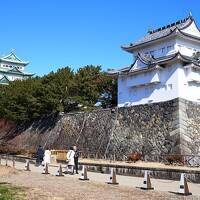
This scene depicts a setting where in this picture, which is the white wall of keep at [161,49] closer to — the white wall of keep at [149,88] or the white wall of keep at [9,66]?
the white wall of keep at [149,88]

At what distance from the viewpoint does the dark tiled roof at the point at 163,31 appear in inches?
1624

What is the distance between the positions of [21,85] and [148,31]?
17319mm

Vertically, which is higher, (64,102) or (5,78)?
(5,78)

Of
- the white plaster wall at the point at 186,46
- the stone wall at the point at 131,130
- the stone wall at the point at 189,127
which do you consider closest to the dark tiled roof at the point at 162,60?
the white plaster wall at the point at 186,46

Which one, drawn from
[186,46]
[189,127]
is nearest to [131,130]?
[189,127]

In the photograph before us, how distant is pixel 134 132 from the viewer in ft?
102

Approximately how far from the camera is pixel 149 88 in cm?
4006

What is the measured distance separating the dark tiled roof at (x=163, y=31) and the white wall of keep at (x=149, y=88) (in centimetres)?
456

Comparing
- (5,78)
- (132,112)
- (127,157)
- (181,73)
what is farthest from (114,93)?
(5,78)

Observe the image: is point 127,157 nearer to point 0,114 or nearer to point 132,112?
point 132,112

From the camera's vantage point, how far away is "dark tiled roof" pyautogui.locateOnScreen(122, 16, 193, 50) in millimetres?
41250

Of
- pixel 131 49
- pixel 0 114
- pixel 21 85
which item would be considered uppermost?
pixel 131 49

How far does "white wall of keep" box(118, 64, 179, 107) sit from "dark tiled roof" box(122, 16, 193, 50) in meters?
4.56

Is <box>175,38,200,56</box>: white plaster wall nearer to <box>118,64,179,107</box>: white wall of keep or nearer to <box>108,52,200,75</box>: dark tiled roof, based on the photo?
<box>108,52,200,75</box>: dark tiled roof
